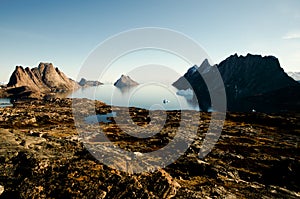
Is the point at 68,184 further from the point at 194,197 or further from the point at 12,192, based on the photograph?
the point at 194,197

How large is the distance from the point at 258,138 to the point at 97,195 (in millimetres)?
62689

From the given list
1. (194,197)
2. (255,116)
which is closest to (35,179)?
(194,197)

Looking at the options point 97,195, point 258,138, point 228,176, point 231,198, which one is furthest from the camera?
point 258,138

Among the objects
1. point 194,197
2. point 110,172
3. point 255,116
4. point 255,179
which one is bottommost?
point 255,179

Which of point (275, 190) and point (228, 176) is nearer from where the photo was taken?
point (275, 190)

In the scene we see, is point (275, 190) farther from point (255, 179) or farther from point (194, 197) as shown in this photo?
point (194, 197)

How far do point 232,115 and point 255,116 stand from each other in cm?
1086

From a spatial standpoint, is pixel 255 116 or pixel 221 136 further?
pixel 255 116

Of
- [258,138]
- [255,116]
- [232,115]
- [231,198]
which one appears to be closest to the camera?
[231,198]

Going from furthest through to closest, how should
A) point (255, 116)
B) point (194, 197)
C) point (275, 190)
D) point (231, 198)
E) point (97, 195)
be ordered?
point (255, 116)
point (275, 190)
point (231, 198)
point (194, 197)
point (97, 195)

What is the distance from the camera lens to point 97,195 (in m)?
15.8

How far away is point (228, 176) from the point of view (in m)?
34.6

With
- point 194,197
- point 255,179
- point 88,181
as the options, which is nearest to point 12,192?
point 88,181

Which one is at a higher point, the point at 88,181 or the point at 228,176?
the point at 88,181
